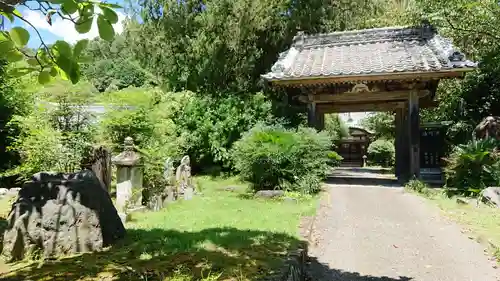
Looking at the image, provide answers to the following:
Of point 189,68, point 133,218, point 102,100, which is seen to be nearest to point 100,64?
point 189,68

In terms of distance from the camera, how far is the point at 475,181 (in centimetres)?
865

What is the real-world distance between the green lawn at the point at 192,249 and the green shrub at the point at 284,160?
1710mm

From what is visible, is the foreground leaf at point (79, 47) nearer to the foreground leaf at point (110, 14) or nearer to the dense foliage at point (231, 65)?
the foreground leaf at point (110, 14)

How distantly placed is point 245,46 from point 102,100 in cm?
647

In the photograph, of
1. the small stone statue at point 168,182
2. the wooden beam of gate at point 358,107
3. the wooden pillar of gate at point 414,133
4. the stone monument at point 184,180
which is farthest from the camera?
the wooden beam of gate at point 358,107

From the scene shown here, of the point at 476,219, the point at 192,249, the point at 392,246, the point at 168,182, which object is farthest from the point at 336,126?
the point at 192,249

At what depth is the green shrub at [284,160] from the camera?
8.96 meters

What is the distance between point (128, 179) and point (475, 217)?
240 inches

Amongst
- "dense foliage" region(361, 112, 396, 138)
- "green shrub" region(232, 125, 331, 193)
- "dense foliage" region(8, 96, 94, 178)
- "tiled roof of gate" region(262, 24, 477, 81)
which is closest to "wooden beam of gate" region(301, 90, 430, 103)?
"tiled roof of gate" region(262, 24, 477, 81)

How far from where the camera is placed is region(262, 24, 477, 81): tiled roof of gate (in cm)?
988

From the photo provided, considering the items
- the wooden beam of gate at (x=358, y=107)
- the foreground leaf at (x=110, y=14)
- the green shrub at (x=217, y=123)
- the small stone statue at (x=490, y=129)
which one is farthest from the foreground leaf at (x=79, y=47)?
the wooden beam of gate at (x=358, y=107)

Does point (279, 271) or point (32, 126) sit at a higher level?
point (32, 126)

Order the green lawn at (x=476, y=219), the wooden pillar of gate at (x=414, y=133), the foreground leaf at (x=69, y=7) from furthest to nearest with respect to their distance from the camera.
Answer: the wooden pillar of gate at (x=414, y=133)
the green lawn at (x=476, y=219)
the foreground leaf at (x=69, y=7)

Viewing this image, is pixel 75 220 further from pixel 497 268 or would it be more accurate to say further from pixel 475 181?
pixel 475 181
